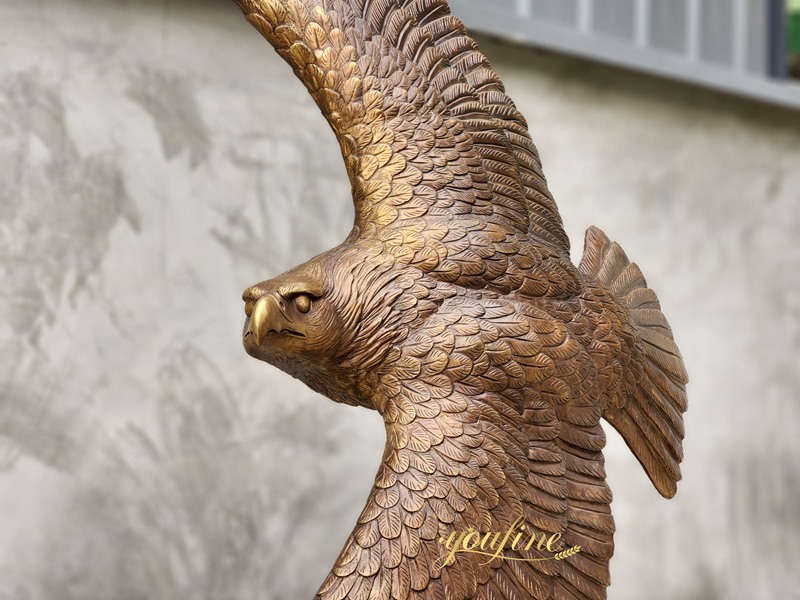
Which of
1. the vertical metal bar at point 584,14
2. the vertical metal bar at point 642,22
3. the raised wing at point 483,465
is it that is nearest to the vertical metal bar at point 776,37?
the vertical metal bar at point 642,22

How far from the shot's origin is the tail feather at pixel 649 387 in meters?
1.46

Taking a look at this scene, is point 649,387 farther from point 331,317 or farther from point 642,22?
point 642,22

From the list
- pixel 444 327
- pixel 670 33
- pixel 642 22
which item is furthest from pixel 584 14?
pixel 444 327

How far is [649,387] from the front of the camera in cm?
148

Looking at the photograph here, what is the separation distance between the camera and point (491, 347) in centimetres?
125

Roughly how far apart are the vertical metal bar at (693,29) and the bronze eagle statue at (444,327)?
74.3 inches

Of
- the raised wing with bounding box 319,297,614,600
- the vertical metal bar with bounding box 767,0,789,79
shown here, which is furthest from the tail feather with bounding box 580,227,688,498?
the vertical metal bar with bounding box 767,0,789,79

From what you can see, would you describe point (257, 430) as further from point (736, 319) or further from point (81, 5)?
point (736, 319)

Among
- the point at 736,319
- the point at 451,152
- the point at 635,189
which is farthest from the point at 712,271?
Answer: the point at 451,152

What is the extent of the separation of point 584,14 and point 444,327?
1.87 meters

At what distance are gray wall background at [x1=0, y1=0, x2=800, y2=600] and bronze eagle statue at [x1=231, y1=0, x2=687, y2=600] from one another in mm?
1000

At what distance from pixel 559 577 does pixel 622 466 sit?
1.79 metres

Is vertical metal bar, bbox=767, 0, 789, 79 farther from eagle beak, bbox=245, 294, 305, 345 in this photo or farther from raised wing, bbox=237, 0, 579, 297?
eagle beak, bbox=245, 294, 305, 345

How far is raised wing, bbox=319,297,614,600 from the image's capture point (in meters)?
1.18
